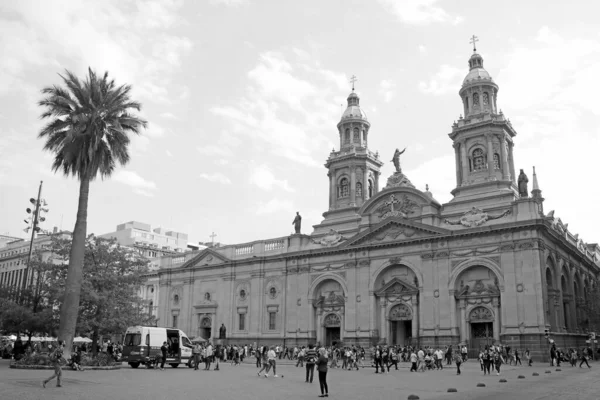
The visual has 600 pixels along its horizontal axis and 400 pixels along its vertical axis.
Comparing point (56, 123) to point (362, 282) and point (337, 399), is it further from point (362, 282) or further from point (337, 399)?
point (362, 282)

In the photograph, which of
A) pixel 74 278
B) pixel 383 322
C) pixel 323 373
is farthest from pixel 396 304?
pixel 323 373

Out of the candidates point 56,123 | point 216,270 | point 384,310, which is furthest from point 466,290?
point 56,123

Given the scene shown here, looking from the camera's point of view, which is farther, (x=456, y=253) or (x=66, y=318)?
(x=456, y=253)

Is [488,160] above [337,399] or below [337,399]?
above

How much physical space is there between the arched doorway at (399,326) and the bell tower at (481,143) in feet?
40.0

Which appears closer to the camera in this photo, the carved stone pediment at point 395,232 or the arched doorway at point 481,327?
the arched doorway at point 481,327

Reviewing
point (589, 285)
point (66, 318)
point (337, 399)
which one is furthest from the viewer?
point (589, 285)

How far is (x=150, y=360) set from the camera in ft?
116

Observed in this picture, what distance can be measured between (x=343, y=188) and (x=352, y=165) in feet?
10.2

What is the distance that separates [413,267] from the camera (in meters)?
52.9

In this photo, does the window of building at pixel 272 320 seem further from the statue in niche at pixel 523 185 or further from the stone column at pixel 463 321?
the statue in niche at pixel 523 185

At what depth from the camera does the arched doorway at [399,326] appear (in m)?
53.5

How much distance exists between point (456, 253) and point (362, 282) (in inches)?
406

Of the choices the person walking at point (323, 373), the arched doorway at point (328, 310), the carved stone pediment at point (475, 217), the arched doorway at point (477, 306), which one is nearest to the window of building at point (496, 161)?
the carved stone pediment at point (475, 217)
